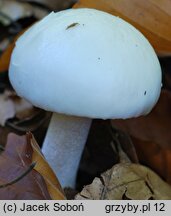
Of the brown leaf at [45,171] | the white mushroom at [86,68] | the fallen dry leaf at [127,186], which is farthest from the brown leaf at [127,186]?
the white mushroom at [86,68]

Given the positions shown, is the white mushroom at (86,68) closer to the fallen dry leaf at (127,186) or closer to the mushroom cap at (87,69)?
the mushroom cap at (87,69)

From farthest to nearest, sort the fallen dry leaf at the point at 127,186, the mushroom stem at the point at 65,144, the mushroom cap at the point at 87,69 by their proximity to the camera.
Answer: the mushroom stem at the point at 65,144
the fallen dry leaf at the point at 127,186
the mushroom cap at the point at 87,69

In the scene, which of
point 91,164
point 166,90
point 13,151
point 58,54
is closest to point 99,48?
point 58,54

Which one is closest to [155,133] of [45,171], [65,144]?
[65,144]

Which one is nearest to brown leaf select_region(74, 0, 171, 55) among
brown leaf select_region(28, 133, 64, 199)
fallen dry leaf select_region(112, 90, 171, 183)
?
fallen dry leaf select_region(112, 90, 171, 183)

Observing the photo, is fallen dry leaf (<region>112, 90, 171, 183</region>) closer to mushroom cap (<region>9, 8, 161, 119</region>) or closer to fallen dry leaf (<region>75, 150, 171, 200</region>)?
fallen dry leaf (<region>75, 150, 171, 200</region>)

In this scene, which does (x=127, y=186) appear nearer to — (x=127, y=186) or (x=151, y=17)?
(x=127, y=186)
